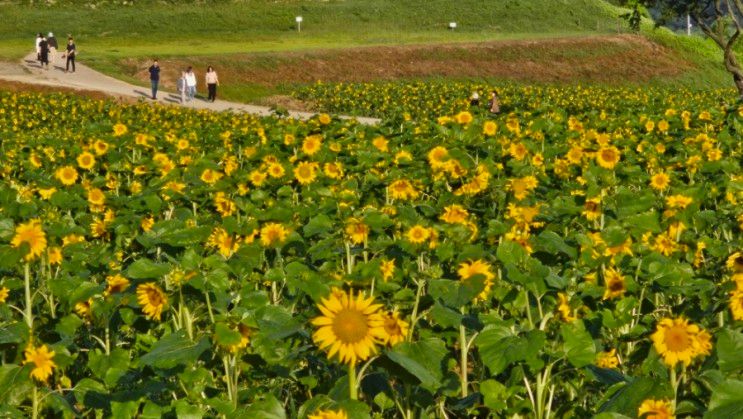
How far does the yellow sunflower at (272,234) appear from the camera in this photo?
497 centimetres

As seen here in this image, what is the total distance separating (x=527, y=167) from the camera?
740 cm

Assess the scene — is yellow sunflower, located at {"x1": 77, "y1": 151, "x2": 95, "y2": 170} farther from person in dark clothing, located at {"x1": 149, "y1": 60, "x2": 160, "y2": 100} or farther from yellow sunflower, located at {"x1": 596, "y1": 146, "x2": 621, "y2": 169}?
person in dark clothing, located at {"x1": 149, "y1": 60, "x2": 160, "y2": 100}

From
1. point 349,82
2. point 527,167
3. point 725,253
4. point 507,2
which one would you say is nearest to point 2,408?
point 725,253

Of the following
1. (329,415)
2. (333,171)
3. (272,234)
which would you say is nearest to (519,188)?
(272,234)

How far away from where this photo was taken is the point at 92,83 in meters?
32.5

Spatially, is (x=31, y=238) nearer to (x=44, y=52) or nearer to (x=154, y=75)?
(x=154, y=75)

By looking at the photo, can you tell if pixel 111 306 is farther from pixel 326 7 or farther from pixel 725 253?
pixel 326 7

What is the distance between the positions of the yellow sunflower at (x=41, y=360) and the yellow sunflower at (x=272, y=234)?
1820 mm

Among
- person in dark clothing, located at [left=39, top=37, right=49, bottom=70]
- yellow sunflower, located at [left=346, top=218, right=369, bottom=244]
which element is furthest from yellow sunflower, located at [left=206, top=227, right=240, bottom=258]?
person in dark clothing, located at [left=39, top=37, right=49, bottom=70]

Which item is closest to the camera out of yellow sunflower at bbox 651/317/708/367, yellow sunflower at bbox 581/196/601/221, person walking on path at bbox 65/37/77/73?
yellow sunflower at bbox 651/317/708/367

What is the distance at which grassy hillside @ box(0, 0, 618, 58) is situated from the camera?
50938 mm

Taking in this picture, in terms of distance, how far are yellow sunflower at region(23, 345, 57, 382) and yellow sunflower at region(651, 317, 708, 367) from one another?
2.11 meters

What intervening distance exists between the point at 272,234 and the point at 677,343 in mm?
2639

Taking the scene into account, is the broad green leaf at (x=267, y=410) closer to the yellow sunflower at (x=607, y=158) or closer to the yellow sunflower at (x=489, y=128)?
the yellow sunflower at (x=607, y=158)
